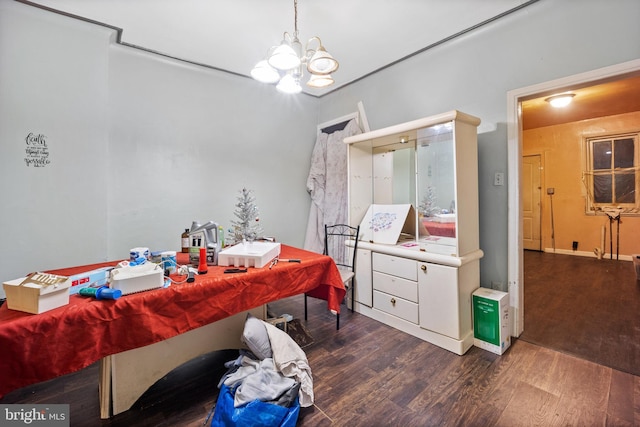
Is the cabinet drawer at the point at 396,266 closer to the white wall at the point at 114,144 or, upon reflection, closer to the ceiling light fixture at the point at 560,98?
the white wall at the point at 114,144

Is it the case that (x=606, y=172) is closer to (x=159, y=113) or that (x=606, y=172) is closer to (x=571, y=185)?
(x=571, y=185)

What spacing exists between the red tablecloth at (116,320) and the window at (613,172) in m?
6.72

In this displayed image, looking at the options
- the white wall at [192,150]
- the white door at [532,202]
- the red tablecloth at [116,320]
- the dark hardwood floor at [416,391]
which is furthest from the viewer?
the white door at [532,202]

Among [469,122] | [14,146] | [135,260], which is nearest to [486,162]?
[469,122]

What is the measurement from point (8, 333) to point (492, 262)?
3.17 meters

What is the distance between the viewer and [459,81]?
271 cm

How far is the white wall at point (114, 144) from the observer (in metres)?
2.30

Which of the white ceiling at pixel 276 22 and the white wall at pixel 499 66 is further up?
the white ceiling at pixel 276 22

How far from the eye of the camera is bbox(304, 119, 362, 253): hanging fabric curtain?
3.87 meters

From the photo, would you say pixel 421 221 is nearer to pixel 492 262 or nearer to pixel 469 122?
pixel 492 262

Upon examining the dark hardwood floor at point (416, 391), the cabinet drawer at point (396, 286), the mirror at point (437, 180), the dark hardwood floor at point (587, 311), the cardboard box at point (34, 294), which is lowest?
the dark hardwood floor at point (416, 391)

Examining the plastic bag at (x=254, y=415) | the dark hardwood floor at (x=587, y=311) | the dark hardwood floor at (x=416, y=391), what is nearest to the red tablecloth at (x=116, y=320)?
the plastic bag at (x=254, y=415)

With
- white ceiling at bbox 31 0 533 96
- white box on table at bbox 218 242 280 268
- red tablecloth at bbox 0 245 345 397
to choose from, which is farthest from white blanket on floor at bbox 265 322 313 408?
white ceiling at bbox 31 0 533 96

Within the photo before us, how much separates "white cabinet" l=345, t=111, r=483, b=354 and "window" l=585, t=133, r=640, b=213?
4.99 meters
